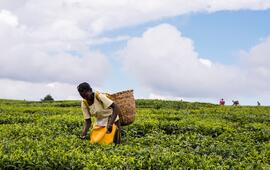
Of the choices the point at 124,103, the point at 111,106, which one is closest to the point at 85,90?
the point at 111,106

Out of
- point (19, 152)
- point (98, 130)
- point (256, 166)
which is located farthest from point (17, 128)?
point (256, 166)

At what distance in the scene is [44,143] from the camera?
9.18 meters

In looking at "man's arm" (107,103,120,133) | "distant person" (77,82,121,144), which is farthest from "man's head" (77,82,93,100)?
"man's arm" (107,103,120,133)

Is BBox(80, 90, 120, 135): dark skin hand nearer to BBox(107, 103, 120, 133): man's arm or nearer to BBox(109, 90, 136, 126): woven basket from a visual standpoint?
BBox(107, 103, 120, 133): man's arm

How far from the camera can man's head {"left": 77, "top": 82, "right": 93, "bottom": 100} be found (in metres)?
9.37

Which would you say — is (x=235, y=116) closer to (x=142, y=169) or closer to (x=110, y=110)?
(x=110, y=110)

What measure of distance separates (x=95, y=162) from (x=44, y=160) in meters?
0.89

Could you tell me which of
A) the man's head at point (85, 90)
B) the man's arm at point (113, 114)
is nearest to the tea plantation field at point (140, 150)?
the man's arm at point (113, 114)

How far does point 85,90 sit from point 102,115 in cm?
70

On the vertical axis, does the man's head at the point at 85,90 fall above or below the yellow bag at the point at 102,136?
above

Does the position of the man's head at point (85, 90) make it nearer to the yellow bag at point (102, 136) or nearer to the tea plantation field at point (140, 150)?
the yellow bag at point (102, 136)

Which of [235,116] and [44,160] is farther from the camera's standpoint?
[235,116]

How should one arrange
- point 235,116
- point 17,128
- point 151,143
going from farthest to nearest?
1. point 235,116
2. point 17,128
3. point 151,143

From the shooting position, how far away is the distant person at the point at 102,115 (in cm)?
953
